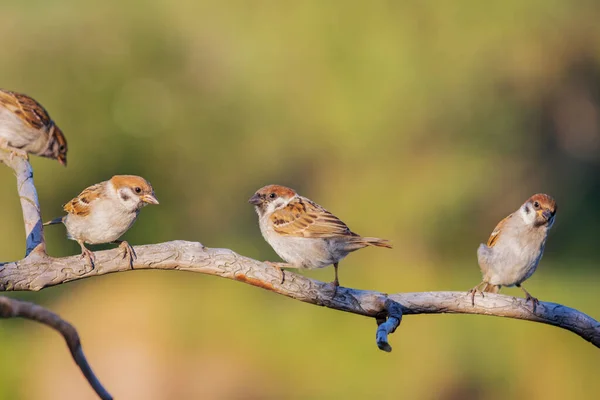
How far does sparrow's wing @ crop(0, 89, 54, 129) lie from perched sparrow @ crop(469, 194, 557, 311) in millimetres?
2116

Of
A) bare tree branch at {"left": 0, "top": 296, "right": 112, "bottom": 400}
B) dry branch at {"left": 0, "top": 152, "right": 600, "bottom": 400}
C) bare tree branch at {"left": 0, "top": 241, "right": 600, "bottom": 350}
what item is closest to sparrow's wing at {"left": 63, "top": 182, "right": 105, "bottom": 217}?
dry branch at {"left": 0, "top": 152, "right": 600, "bottom": 400}

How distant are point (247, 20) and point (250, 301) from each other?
136 inches

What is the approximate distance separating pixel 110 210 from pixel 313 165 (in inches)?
262

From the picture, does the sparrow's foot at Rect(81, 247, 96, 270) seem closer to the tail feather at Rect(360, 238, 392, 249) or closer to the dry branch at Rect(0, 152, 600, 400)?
the dry branch at Rect(0, 152, 600, 400)

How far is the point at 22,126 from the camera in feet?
12.5

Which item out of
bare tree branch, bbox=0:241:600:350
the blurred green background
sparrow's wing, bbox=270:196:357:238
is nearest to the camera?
bare tree branch, bbox=0:241:600:350

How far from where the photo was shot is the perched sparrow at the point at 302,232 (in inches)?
128

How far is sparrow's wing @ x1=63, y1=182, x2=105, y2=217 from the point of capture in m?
3.24

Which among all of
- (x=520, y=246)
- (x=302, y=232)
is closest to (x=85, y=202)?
(x=302, y=232)

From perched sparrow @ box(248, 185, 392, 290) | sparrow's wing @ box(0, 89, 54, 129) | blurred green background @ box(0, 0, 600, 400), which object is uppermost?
sparrow's wing @ box(0, 89, 54, 129)

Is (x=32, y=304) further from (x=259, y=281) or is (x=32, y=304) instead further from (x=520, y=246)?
(x=520, y=246)

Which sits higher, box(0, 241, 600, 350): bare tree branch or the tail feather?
the tail feather

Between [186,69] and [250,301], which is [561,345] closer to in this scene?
[250,301]

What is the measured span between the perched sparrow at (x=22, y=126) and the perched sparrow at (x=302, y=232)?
45.8 inches
